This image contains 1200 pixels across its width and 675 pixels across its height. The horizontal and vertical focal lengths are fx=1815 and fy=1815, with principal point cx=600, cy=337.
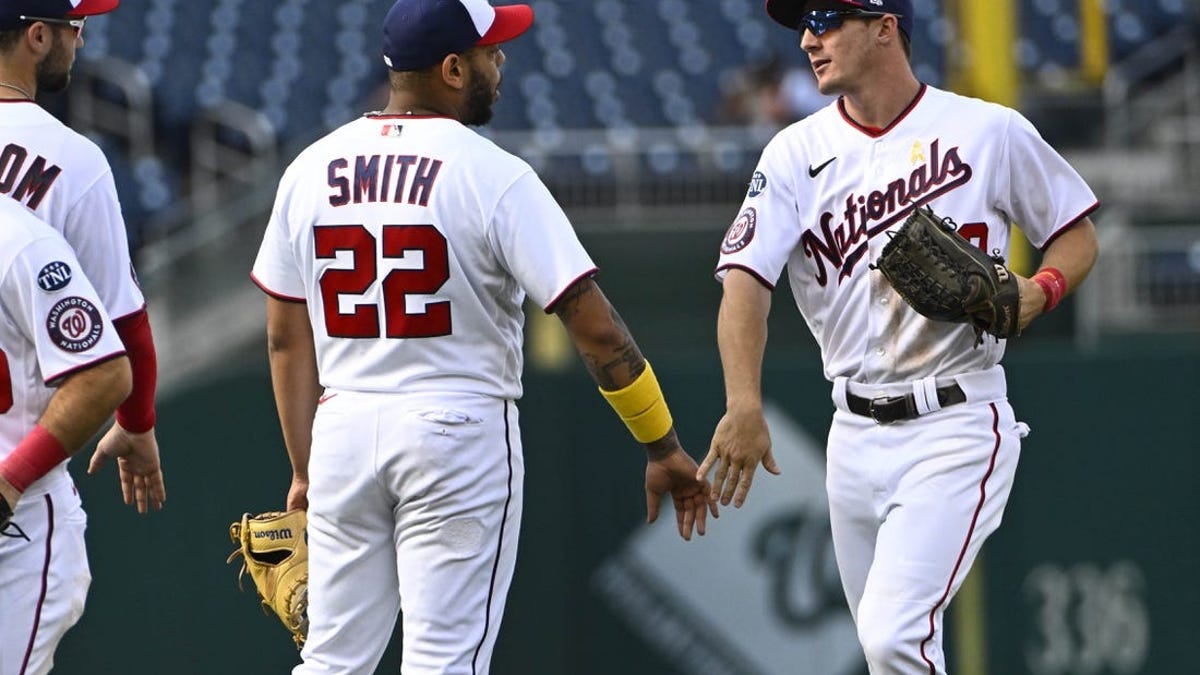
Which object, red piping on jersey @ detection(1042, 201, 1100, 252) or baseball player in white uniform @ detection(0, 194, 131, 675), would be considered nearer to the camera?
baseball player in white uniform @ detection(0, 194, 131, 675)

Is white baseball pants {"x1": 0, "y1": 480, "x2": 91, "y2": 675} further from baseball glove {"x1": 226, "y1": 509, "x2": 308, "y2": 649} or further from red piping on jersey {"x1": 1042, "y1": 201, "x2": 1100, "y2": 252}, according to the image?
red piping on jersey {"x1": 1042, "y1": 201, "x2": 1100, "y2": 252}

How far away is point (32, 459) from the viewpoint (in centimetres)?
335

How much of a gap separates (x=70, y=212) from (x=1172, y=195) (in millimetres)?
7097

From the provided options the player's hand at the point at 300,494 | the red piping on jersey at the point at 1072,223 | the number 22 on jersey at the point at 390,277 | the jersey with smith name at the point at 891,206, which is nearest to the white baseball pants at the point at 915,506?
the jersey with smith name at the point at 891,206

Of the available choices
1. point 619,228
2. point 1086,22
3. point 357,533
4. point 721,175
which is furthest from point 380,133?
point 1086,22

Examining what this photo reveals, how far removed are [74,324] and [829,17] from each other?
192 cm

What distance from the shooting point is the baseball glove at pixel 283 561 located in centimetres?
433

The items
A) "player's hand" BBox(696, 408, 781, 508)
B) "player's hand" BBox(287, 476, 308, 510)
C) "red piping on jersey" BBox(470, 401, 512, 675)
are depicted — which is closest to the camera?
"red piping on jersey" BBox(470, 401, 512, 675)

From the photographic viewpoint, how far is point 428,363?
391cm

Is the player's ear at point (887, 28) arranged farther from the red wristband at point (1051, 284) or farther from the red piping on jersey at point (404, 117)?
the red piping on jersey at point (404, 117)

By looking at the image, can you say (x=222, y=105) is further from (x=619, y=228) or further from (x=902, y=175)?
(x=902, y=175)

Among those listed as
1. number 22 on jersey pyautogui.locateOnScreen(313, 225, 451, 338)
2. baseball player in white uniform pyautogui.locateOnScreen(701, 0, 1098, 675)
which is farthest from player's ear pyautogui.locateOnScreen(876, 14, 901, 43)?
number 22 on jersey pyautogui.locateOnScreen(313, 225, 451, 338)

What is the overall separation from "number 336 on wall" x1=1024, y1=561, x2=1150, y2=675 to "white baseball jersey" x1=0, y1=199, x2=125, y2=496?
4524mm

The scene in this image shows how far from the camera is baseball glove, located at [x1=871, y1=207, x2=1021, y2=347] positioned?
3.98 m
